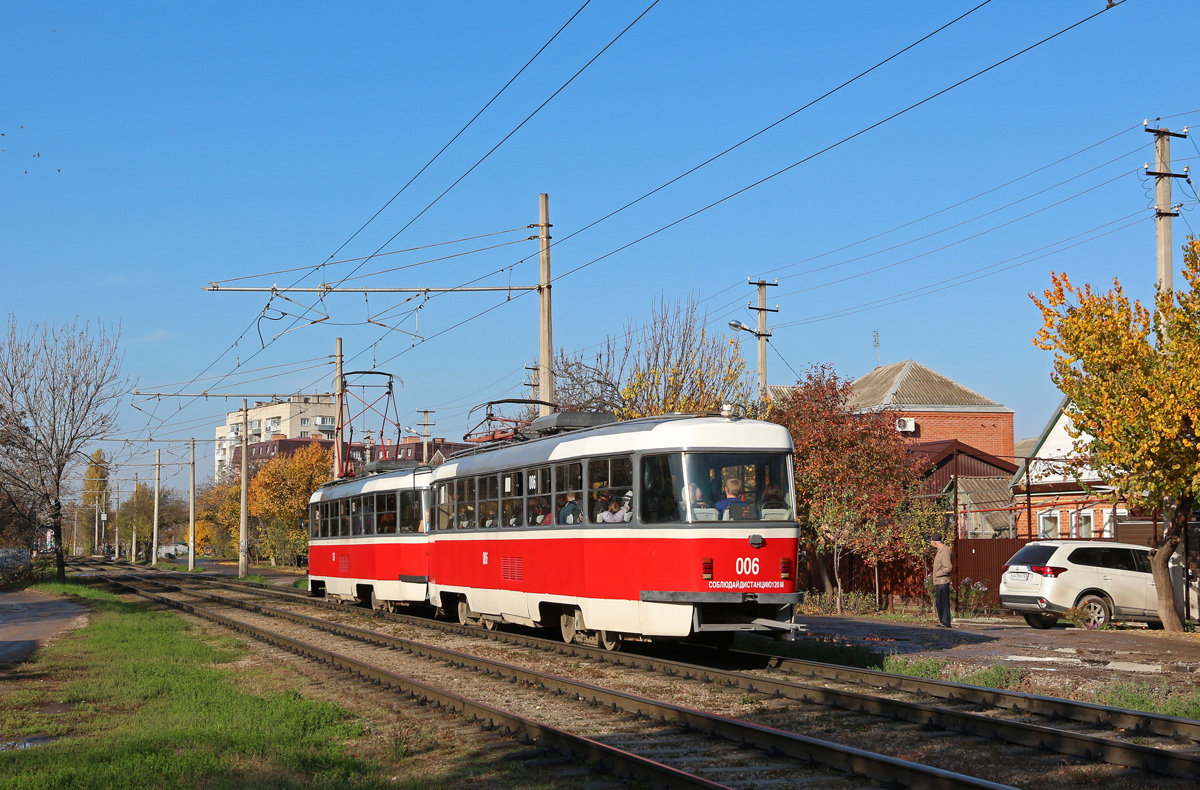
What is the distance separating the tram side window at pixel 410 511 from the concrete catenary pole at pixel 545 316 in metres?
3.07

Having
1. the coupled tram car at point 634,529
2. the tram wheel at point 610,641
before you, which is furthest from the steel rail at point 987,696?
the coupled tram car at point 634,529

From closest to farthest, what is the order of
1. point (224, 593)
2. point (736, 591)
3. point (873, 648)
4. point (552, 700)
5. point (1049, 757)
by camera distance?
point (1049, 757) → point (552, 700) → point (736, 591) → point (873, 648) → point (224, 593)

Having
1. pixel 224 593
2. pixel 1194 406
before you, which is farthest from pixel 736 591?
pixel 224 593

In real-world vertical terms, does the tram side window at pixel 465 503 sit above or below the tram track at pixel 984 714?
above

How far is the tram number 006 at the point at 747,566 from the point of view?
44.9ft

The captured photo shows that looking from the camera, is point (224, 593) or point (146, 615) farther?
point (224, 593)

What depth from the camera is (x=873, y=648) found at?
52.4ft

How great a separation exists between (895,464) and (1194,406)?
8.15 meters

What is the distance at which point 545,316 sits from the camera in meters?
23.8

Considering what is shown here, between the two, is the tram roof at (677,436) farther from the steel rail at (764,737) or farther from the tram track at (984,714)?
the steel rail at (764,737)

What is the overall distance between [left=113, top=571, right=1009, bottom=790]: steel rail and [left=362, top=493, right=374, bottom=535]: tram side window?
1109cm

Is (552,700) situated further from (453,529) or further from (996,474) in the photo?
(996,474)

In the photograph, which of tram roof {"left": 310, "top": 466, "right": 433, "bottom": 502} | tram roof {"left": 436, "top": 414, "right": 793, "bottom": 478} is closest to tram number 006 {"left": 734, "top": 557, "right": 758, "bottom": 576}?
tram roof {"left": 436, "top": 414, "right": 793, "bottom": 478}

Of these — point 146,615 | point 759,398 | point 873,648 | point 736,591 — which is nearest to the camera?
point 736,591
